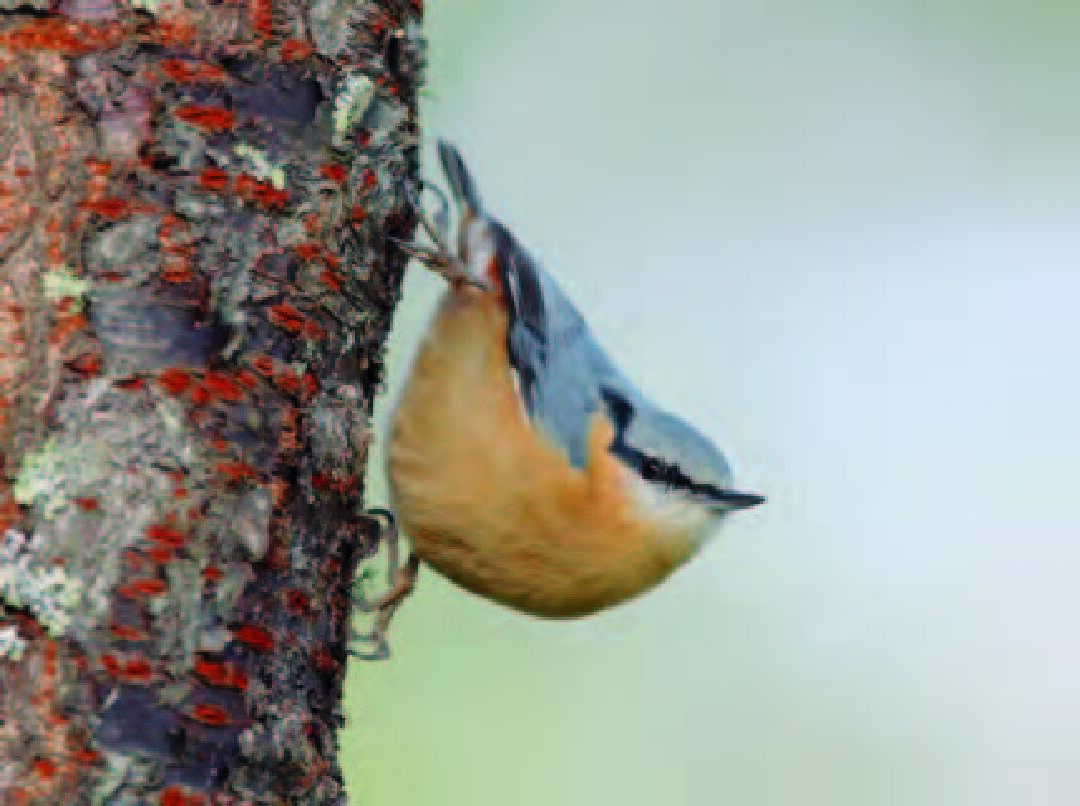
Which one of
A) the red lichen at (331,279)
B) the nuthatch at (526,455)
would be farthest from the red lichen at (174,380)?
the nuthatch at (526,455)

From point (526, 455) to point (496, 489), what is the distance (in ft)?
0.26

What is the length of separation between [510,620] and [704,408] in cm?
126

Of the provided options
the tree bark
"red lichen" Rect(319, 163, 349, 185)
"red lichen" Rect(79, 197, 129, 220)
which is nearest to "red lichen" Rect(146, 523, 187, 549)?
the tree bark

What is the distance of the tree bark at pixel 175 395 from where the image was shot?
1.72 meters

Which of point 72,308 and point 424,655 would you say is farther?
point 424,655

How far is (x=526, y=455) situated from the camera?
3.04 meters

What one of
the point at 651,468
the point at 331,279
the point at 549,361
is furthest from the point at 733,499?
the point at 331,279

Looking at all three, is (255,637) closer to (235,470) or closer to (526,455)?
(235,470)

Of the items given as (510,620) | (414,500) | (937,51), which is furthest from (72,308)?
(937,51)

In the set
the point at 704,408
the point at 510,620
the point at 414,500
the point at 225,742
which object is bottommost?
the point at 510,620

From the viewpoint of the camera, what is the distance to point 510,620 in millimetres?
5051

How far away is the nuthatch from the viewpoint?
10.1 feet

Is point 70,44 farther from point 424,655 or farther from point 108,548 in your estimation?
point 424,655

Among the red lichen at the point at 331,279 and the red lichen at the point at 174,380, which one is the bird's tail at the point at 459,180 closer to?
the red lichen at the point at 331,279
